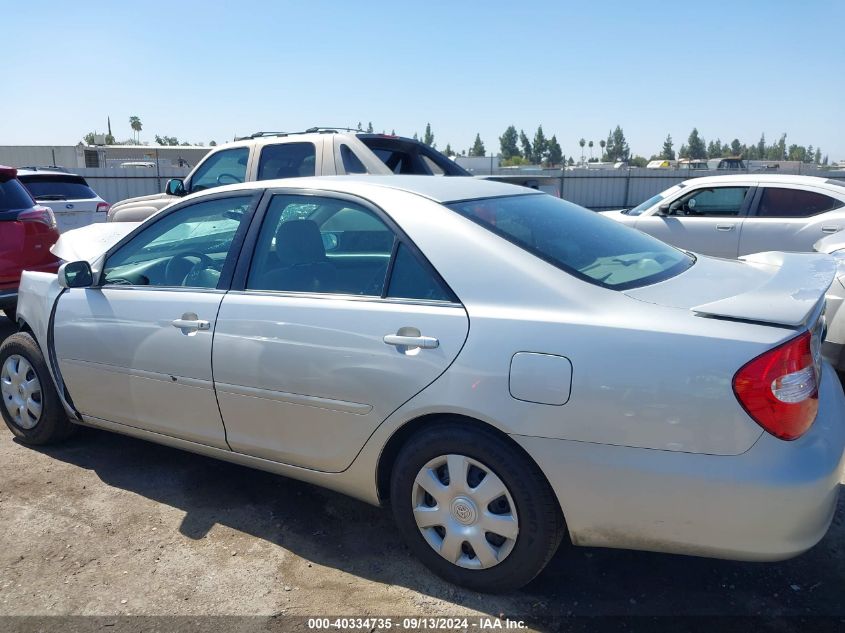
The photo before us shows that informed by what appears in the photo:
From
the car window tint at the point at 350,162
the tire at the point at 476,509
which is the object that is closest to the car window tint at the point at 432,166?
the car window tint at the point at 350,162

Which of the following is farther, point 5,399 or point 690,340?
point 5,399

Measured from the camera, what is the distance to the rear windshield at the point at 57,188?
10.1 m

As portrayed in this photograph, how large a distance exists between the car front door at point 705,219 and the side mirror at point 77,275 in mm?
6921

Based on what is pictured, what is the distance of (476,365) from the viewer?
8.30 ft

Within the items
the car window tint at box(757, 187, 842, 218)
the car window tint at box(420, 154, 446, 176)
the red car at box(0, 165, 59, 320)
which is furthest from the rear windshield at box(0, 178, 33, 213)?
the car window tint at box(757, 187, 842, 218)

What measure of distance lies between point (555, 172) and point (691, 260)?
2239cm

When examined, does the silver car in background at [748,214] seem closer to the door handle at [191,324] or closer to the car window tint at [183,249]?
the car window tint at [183,249]

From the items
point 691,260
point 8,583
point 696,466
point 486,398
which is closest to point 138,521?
point 8,583

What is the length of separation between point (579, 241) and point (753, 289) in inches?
28.4

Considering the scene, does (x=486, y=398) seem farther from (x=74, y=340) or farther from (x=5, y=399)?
(x=5, y=399)

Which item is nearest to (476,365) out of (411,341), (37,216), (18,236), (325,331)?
(411,341)

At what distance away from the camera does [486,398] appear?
98.5 inches

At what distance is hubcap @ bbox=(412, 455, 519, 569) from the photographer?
2596mm

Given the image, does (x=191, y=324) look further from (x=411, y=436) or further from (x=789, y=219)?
(x=789, y=219)
